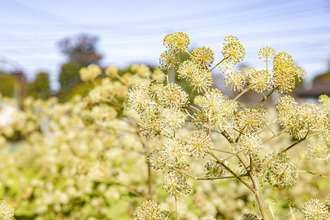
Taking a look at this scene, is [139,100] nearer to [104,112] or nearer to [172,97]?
[172,97]

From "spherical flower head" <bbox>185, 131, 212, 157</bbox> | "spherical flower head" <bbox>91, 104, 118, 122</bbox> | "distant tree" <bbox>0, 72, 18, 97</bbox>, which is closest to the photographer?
"spherical flower head" <bbox>185, 131, 212, 157</bbox>

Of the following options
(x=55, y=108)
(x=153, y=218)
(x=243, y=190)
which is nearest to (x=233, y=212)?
(x=243, y=190)

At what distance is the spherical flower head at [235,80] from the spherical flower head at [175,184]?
252 mm

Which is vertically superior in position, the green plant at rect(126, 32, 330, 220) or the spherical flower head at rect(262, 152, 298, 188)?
the green plant at rect(126, 32, 330, 220)

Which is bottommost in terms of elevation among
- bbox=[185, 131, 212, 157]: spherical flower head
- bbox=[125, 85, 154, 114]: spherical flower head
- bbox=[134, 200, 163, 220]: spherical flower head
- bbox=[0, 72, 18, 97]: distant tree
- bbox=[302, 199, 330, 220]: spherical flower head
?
bbox=[0, 72, 18, 97]: distant tree

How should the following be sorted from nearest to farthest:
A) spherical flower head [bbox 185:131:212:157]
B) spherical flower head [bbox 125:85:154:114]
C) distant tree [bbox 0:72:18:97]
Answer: spherical flower head [bbox 185:131:212:157] → spherical flower head [bbox 125:85:154:114] → distant tree [bbox 0:72:18:97]

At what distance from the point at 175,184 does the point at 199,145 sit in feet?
0.39

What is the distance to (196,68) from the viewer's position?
67cm

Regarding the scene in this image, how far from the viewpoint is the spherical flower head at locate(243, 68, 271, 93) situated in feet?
2.08

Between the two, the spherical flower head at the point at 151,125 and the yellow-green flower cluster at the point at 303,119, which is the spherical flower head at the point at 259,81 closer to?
the yellow-green flower cluster at the point at 303,119

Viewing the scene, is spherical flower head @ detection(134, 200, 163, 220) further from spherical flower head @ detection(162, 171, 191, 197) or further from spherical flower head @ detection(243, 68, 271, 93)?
spherical flower head @ detection(243, 68, 271, 93)

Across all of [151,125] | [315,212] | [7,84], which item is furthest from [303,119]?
[7,84]

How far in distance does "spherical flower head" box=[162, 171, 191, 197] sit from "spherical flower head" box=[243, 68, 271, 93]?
272 millimetres

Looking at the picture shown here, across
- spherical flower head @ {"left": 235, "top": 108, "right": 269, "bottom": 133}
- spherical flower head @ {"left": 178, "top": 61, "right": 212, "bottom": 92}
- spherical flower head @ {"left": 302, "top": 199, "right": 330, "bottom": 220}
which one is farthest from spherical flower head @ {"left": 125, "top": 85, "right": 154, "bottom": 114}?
spherical flower head @ {"left": 302, "top": 199, "right": 330, "bottom": 220}
